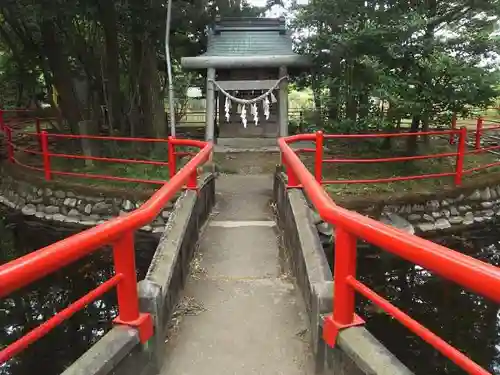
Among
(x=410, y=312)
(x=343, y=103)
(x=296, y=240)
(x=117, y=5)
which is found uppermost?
(x=117, y=5)

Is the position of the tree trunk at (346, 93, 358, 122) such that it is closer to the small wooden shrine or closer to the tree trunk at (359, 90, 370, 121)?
the tree trunk at (359, 90, 370, 121)

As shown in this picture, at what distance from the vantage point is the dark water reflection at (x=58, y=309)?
4.93 meters

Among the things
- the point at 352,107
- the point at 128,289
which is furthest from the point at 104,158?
the point at 128,289

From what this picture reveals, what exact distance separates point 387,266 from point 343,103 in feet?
11.0

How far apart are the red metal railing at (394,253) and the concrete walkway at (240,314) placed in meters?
0.52

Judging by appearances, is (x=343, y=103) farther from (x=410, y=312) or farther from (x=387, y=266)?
(x=410, y=312)

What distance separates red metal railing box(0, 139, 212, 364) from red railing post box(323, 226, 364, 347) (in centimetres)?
105

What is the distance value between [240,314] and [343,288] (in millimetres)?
1192

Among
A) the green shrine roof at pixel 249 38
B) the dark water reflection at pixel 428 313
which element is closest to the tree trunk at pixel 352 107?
the dark water reflection at pixel 428 313

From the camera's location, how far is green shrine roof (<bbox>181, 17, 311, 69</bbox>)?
10997mm

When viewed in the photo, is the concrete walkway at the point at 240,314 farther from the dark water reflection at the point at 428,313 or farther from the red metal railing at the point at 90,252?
the dark water reflection at the point at 428,313

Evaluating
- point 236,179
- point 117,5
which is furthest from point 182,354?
point 117,5

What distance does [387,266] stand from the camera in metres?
6.89

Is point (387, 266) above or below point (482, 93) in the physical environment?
below
